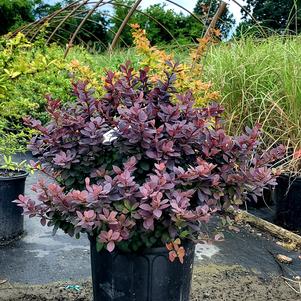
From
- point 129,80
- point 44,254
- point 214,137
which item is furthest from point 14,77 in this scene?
point 44,254

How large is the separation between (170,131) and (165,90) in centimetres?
28

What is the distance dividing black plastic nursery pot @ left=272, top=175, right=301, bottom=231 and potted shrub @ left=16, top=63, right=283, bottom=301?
5.38 ft

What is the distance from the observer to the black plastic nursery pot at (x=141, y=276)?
172 cm

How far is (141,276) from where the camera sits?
172 centimetres

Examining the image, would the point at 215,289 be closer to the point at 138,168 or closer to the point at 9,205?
the point at 138,168

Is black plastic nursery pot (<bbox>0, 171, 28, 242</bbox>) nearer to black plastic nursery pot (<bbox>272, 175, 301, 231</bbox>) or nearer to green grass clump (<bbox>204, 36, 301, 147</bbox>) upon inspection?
green grass clump (<bbox>204, 36, 301, 147</bbox>)

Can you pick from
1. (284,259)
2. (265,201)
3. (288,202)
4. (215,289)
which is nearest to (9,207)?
(215,289)

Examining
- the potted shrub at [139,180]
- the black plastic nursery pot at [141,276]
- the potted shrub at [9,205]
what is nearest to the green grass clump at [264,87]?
the potted shrub at [9,205]

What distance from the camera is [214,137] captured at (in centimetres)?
177

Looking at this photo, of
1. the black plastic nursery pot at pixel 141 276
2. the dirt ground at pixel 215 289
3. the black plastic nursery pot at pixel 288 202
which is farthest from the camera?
the black plastic nursery pot at pixel 288 202

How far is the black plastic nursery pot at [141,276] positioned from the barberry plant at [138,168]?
0.06 m

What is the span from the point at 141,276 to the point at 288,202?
2106 mm

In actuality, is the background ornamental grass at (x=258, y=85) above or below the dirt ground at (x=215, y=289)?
above

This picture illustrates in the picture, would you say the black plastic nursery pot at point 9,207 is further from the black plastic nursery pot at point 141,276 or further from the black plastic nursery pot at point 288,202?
the black plastic nursery pot at point 288,202
